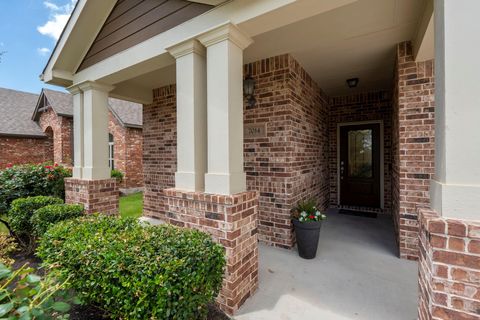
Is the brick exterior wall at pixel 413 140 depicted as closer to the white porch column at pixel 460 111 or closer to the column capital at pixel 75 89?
the white porch column at pixel 460 111

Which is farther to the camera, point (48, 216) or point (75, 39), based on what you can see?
point (75, 39)

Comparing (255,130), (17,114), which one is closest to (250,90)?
(255,130)

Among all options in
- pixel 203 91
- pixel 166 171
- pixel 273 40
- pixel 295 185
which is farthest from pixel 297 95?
pixel 166 171

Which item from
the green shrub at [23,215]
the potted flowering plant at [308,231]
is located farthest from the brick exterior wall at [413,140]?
the green shrub at [23,215]

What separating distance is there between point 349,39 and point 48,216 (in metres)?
4.91

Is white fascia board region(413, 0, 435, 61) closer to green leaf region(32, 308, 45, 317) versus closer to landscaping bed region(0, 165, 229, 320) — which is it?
landscaping bed region(0, 165, 229, 320)

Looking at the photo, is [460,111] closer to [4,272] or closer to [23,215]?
[4,272]

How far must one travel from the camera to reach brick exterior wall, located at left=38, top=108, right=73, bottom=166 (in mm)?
10750

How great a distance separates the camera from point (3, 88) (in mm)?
13891

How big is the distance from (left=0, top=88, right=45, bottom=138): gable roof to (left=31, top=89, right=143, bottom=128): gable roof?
0.67 m

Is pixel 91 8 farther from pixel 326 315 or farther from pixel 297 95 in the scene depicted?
pixel 326 315

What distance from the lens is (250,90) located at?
381 centimetres

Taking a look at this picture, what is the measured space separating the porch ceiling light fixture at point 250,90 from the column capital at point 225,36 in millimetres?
1321

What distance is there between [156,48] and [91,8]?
174 cm
